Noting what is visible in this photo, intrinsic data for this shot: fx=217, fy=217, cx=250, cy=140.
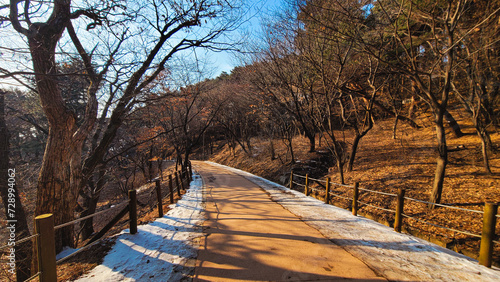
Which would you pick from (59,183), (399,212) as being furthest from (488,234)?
(59,183)

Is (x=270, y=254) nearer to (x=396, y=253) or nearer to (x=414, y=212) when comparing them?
(x=396, y=253)

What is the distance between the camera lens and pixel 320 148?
16250mm

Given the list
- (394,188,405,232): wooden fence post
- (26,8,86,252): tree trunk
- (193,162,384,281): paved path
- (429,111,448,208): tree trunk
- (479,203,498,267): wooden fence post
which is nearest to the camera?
Result: (193,162,384,281): paved path

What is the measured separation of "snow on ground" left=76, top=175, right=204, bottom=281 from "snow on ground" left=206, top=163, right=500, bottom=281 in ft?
8.96

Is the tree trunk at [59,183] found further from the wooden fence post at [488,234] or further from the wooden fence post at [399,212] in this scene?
the wooden fence post at [488,234]

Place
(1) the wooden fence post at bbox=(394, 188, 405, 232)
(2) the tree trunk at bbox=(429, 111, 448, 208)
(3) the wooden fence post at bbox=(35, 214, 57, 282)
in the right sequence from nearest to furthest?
(3) the wooden fence post at bbox=(35, 214, 57, 282), (1) the wooden fence post at bbox=(394, 188, 405, 232), (2) the tree trunk at bbox=(429, 111, 448, 208)

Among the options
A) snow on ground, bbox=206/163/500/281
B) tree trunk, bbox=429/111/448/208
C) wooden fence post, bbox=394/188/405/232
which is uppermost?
tree trunk, bbox=429/111/448/208

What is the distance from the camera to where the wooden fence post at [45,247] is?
2574 millimetres

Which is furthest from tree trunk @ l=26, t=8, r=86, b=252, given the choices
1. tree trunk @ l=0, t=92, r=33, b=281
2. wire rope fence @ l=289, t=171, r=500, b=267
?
wire rope fence @ l=289, t=171, r=500, b=267

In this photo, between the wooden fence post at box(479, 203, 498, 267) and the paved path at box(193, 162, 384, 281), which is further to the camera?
the wooden fence post at box(479, 203, 498, 267)

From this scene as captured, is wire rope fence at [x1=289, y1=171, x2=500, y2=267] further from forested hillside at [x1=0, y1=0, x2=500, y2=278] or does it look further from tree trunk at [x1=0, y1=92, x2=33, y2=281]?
tree trunk at [x1=0, y1=92, x2=33, y2=281]

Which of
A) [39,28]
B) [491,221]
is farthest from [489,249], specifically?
[39,28]

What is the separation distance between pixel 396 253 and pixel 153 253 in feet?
13.4

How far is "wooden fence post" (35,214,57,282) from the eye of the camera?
2.57 m
